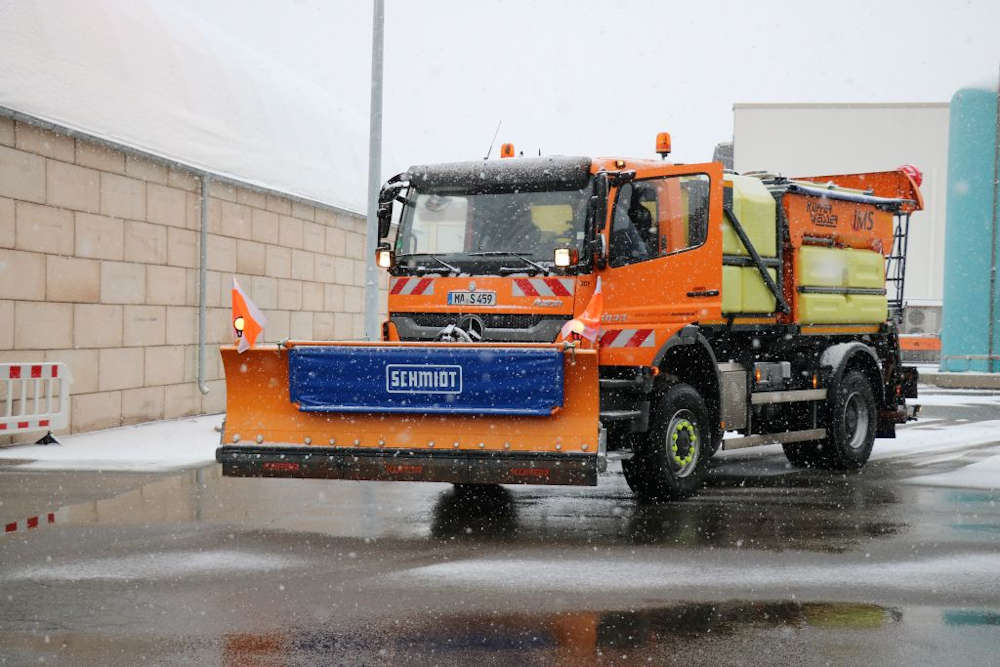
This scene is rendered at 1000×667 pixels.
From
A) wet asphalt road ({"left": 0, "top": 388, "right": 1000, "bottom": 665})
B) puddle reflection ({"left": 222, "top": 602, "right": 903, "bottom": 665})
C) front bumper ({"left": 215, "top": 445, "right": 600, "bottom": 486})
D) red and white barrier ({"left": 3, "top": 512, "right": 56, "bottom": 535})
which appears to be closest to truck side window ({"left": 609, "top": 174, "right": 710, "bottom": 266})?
wet asphalt road ({"left": 0, "top": 388, "right": 1000, "bottom": 665})

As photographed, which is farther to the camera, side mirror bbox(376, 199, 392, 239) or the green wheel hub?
side mirror bbox(376, 199, 392, 239)

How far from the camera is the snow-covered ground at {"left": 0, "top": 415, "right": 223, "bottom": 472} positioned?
489 inches

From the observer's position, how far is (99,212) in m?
15.1

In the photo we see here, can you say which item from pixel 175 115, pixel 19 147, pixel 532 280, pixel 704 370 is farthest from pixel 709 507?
pixel 175 115

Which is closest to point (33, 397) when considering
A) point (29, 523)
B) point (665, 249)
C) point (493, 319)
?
point (29, 523)

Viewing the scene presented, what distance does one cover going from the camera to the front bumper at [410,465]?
8516mm

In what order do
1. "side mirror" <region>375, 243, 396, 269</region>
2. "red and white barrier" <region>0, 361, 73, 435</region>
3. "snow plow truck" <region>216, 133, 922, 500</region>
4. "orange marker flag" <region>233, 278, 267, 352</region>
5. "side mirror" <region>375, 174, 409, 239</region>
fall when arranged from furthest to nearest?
"red and white barrier" <region>0, 361, 73, 435</region> < "side mirror" <region>375, 174, 409, 239</region> < "side mirror" <region>375, 243, 396, 269</region> < "orange marker flag" <region>233, 278, 267, 352</region> < "snow plow truck" <region>216, 133, 922, 500</region>

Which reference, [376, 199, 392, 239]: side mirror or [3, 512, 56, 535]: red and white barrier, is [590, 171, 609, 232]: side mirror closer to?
[376, 199, 392, 239]: side mirror

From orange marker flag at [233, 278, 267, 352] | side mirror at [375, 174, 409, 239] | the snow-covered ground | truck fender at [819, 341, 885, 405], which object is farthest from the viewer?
truck fender at [819, 341, 885, 405]

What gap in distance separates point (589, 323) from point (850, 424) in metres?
5.12

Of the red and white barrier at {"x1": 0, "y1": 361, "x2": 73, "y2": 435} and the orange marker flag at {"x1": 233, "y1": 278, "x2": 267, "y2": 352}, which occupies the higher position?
the orange marker flag at {"x1": 233, "y1": 278, "x2": 267, "y2": 352}

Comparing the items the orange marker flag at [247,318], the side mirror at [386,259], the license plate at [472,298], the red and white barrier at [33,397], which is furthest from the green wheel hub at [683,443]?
the red and white barrier at [33,397]

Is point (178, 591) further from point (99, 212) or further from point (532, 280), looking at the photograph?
point (99, 212)

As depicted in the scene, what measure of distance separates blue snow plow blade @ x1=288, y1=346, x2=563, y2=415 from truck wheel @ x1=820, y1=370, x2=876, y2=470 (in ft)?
16.6
